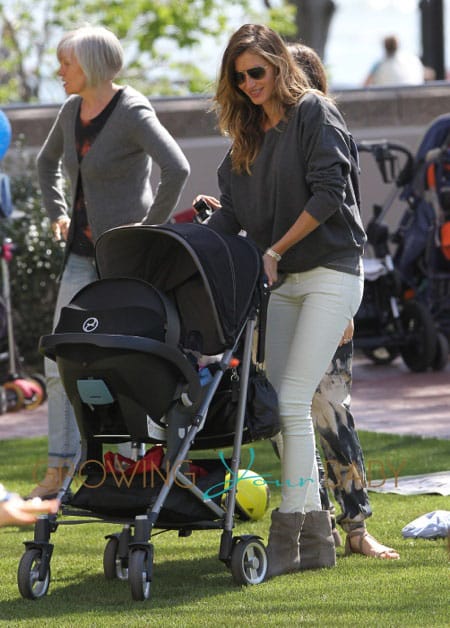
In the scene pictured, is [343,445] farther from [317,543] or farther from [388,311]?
[388,311]

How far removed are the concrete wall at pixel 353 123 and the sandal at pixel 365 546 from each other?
24.7 feet

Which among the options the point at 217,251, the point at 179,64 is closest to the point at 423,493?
the point at 217,251

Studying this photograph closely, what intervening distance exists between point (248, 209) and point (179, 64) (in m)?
20.4

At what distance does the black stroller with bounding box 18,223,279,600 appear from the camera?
5102 millimetres

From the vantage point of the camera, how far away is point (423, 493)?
7043mm

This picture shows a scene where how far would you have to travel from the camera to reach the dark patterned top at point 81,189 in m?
6.76

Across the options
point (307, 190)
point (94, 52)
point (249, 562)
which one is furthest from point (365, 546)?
point (94, 52)

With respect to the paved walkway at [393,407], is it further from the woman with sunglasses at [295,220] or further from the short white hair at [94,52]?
the woman with sunglasses at [295,220]

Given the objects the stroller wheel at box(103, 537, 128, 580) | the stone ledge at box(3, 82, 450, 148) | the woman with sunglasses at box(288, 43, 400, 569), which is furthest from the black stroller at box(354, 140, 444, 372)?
the stroller wheel at box(103, 537, 128, 580)

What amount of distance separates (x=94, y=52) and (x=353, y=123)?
7420 millimetres

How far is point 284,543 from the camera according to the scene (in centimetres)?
546

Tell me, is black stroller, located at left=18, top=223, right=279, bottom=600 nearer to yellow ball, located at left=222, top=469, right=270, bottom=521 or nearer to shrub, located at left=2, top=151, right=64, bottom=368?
yellow ball, located at left=222, top=469, right=270, bottom=521

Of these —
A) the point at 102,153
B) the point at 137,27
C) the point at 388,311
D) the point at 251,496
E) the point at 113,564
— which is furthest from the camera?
the point at 137,27

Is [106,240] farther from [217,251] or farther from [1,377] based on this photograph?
[1,377]
